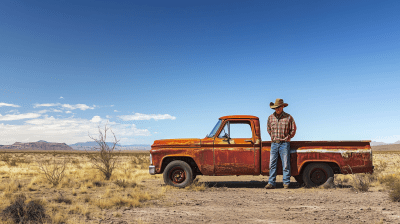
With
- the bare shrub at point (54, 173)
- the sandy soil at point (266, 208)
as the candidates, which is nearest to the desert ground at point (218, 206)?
the sandy soil at point (266, 208)

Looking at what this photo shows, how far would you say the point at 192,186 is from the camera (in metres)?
9.30

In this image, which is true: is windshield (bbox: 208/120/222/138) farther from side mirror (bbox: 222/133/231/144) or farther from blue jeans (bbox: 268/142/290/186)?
blue jeans (bbox: 268/142/290/186)

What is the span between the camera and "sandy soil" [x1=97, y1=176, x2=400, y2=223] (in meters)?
5.78

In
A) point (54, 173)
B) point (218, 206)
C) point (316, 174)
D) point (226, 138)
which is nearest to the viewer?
point (218, 206)

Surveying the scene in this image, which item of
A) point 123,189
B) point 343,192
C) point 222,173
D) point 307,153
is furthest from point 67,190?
point 343,192

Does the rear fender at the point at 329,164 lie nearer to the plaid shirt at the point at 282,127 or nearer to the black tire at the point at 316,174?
the black tire at the point at 316,174

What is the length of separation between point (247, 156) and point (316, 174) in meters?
2.34

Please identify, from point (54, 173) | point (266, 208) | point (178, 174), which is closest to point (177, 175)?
point (178, 174)

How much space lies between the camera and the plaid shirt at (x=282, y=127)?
30.1 ft

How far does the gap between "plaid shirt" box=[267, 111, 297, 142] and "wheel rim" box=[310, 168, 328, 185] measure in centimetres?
146

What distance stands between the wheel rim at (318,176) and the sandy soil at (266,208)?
0.42 metres

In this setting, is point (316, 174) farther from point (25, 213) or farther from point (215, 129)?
point (25, 213)

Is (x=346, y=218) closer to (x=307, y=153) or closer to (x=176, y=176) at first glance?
(x=307, y=153)

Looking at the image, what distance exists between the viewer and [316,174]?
373 inches
